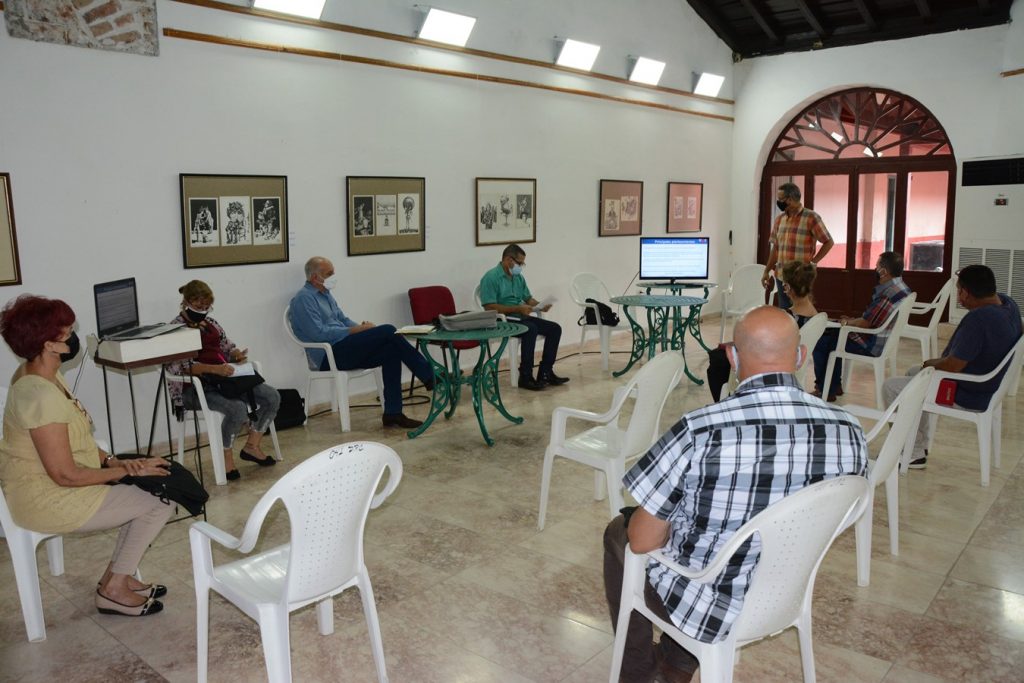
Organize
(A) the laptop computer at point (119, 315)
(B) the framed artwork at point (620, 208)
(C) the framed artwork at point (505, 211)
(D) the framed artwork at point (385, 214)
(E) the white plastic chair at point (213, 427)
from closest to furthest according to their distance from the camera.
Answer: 1. (A) the laptop computer at point (119, 315)
2. (E) the white plastic chair at point (213, 427)
3. (D) the framed artwork at point (385, 214)
4. (C) the framed artwork at point (505, 211)
5. (B) the framed artwork at point (620, 208)

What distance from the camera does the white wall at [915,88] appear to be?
827 cm

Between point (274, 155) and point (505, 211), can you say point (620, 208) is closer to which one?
point (505, 211)

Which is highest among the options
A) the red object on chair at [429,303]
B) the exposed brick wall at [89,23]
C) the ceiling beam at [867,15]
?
the ceiling beam at [867,15]

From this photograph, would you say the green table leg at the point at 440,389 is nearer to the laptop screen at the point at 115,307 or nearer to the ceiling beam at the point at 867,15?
the laptop screen at the point at 115,307

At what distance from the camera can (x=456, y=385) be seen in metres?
5.46

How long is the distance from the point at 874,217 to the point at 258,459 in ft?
25.2

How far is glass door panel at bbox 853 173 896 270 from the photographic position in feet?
31.4

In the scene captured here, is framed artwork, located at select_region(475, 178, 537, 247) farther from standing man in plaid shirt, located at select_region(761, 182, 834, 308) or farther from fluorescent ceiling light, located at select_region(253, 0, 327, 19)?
standing man in plaid shirt, located at select_region(761, 182, 834, 308)

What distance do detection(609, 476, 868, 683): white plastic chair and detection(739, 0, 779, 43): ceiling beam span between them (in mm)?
8180

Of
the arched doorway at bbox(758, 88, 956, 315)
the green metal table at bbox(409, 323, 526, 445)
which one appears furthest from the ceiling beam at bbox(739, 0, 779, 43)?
the green metal table at bbox(409, 323, 526, 445)

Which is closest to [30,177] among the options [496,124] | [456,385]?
[456,385]

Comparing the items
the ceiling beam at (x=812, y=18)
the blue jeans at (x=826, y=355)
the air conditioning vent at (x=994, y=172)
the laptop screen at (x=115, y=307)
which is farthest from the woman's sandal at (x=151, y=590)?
the ceiling beam at (x=812, y=18)

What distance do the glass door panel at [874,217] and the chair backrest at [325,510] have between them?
8592 millimetres

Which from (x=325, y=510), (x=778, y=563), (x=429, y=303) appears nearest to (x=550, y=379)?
(x=429, y=303)
